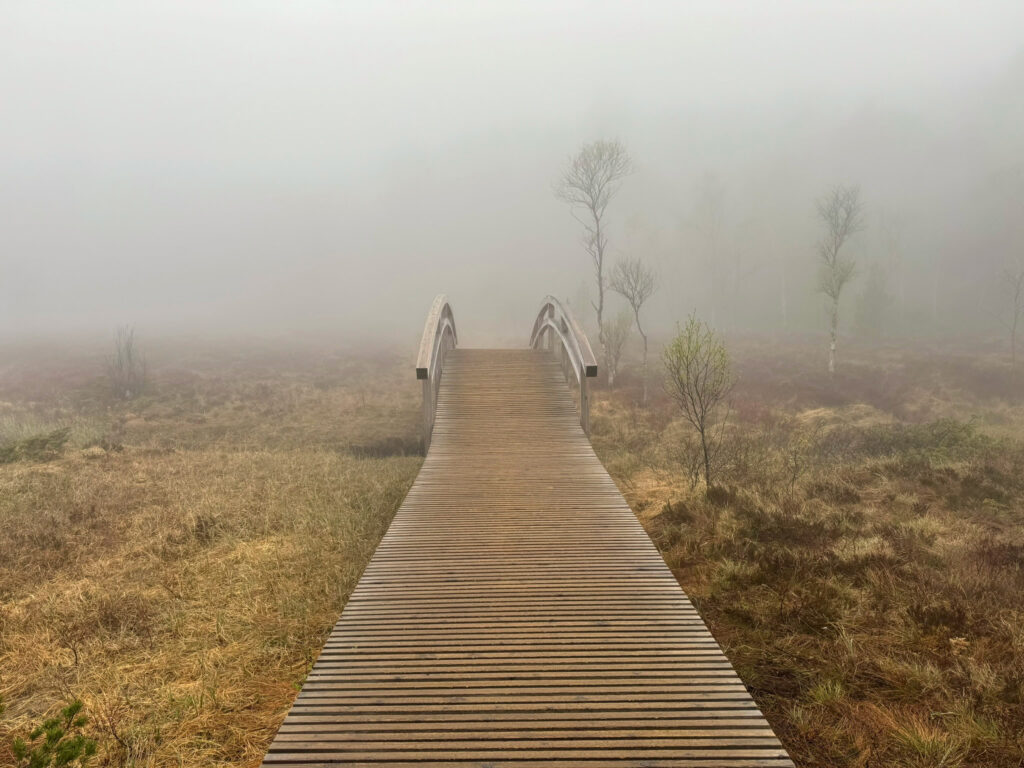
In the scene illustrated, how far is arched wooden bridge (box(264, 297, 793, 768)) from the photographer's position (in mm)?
2588

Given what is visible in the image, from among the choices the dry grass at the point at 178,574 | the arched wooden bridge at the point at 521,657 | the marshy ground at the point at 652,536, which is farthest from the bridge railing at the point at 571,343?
the dry grass at the point at 178,574

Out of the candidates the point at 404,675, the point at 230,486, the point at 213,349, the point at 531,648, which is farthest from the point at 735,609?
the point at 213,349

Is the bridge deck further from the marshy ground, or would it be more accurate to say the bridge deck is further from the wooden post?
the wooden post

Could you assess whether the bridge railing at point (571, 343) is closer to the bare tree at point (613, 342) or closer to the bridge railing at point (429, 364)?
the bridge railing at point (429, 364)

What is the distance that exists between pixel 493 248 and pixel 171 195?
113 meters

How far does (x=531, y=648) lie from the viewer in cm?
342

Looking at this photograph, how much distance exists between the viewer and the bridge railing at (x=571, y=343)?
9.90 meters

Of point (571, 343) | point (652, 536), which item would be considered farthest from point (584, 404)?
point (652, 536)

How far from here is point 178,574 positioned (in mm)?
5965

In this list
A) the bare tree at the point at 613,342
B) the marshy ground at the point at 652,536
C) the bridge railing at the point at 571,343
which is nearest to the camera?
the marshy ground at the point at 652,536

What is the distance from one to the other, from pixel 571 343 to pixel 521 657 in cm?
899

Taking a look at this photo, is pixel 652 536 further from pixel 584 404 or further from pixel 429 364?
pixel 429 364

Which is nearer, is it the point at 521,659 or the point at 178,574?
the point at 521,659

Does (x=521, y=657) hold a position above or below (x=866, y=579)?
above
